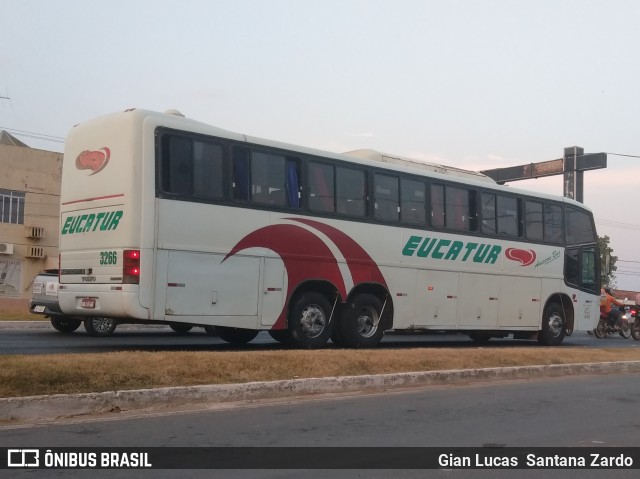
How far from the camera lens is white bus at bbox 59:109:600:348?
1084 cm

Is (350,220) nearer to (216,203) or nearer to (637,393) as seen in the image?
(216,203)

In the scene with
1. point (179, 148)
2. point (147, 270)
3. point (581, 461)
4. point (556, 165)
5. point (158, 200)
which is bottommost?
point (581, 461)

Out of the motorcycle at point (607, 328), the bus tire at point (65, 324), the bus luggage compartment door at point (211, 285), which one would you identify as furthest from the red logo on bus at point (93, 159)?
the motorcycle at point (607, 328)

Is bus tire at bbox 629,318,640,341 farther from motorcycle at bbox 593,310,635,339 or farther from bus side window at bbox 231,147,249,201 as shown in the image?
bus side window at bbox 231,147,249,201

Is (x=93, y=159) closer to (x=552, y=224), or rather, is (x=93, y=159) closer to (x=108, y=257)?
(x=108, y=257)

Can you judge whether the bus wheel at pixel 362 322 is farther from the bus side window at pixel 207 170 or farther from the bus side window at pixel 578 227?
the bus side window at pixel 578 227

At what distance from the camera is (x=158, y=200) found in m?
10.8

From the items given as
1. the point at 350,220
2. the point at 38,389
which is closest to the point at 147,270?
the point at 38,389

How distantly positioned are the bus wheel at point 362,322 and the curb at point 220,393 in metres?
2.70

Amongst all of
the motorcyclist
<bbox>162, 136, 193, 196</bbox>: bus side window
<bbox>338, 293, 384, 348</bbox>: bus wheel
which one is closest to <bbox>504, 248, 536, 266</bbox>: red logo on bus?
<bbox>338, 293, 384, 348</bbox>: bus wheel

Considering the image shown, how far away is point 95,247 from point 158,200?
51.8 inches

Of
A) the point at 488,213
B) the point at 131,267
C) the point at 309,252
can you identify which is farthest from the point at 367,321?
the point at 131,267

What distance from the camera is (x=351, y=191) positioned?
1349cm

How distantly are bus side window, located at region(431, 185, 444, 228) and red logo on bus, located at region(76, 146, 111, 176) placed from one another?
261 inches
